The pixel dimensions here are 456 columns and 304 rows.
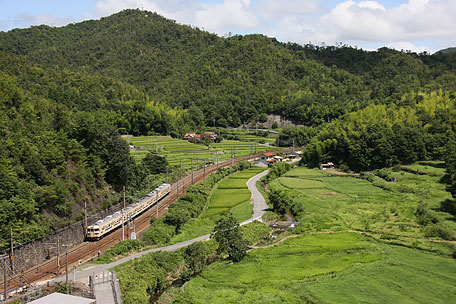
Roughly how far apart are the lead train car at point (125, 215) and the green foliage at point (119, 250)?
5086 mm

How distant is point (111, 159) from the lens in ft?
188

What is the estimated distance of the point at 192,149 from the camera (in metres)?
102

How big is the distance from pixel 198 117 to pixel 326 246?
4037 inches

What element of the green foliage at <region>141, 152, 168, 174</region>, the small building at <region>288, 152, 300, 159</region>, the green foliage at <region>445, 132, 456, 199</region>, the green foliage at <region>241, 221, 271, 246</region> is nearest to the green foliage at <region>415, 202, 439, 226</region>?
the green foliage at <region>445, 132, 456, 199</region>

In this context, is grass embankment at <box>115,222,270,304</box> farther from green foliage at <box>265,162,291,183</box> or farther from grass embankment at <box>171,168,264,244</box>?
green foliage at <box>265,162,291,183</box>

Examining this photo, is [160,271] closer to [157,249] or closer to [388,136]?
[157,249]

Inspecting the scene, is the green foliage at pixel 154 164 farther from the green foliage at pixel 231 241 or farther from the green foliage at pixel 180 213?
the green foliage at pixel 231 241

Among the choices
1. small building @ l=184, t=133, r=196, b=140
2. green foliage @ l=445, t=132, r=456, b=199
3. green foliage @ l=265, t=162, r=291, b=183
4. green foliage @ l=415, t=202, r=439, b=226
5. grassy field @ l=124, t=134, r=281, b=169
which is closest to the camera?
green foliage @ l=415, t=202, r=439, b=226

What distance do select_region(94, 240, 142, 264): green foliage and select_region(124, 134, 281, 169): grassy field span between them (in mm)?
40893

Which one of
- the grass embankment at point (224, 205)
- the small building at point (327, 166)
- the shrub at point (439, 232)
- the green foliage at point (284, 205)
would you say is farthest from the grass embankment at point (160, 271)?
the small building at point (327, 166)

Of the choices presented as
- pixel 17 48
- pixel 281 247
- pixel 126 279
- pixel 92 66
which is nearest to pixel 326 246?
pixel 281 247

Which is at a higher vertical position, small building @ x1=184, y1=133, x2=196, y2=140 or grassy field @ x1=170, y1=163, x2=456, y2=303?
small building @ x1=184, y1=133, x2=196, y2=140

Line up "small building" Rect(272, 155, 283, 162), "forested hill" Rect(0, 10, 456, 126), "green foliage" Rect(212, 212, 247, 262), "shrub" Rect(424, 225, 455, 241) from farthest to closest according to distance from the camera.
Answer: "forested hill" Rect(0, 10, 456, 126) → "small building" Rect(272, 155, 283, 162) → "shrub" Rect(424, 225, 455, 241) → "green foliage" Rect(212, 212, 247, 262)

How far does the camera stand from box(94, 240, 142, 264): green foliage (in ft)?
121
